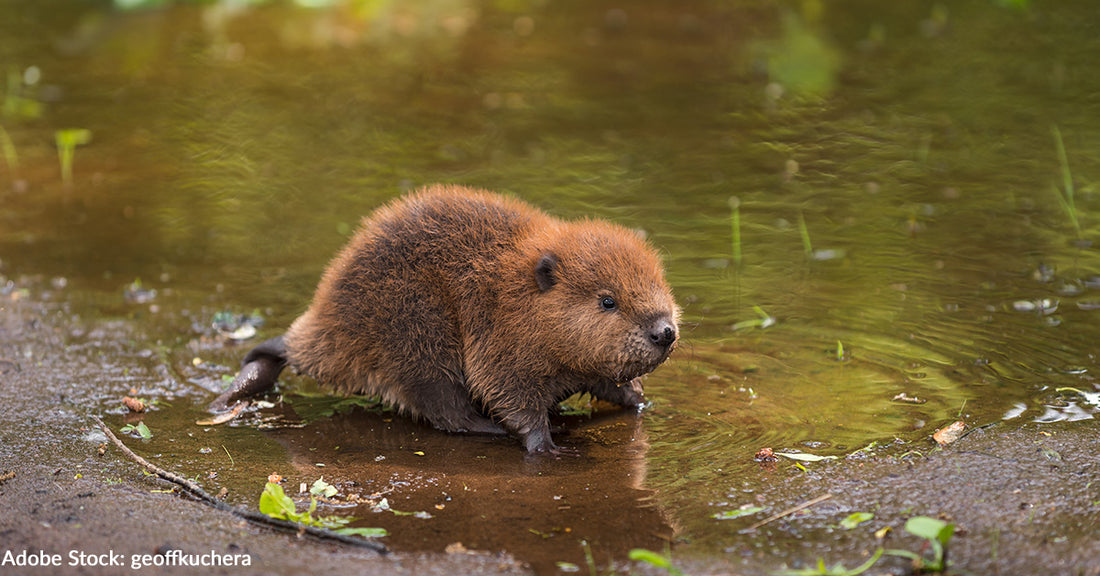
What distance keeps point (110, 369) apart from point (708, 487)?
3.49 m

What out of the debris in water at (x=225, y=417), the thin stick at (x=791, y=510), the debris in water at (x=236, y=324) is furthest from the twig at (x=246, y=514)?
the debris in water at (x=236, y=324)

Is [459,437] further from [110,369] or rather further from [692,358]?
[110,369]

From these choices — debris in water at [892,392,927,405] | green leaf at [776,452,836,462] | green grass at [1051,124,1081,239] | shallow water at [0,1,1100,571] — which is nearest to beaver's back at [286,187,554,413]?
shallow water at [0,1,1100,571]

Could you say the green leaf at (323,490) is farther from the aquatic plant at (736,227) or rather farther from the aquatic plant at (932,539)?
the aquatic plant at (736,227)

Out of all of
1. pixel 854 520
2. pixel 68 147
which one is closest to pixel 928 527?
pixel 854 520

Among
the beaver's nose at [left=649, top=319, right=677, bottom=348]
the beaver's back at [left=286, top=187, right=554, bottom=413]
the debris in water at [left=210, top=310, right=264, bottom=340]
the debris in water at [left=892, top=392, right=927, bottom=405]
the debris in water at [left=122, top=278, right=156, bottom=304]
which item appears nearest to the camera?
the beaver's nose at [left=649, top=319, right=677, bottom=348]

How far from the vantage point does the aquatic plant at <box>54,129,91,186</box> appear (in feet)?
29.9

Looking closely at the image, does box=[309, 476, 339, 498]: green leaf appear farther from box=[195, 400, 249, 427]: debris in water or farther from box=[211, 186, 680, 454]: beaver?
box=[195, 400, 249, 427]: debris in water

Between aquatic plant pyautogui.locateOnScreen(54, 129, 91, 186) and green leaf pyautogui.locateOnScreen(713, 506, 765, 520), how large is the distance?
6817 millimetres

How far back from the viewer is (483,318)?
18.5ft

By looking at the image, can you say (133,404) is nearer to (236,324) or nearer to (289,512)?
(236,324)

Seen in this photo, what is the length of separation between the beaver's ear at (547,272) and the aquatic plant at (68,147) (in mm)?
5387

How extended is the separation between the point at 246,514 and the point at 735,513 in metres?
1.98

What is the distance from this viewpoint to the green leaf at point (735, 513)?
14.7 feet
